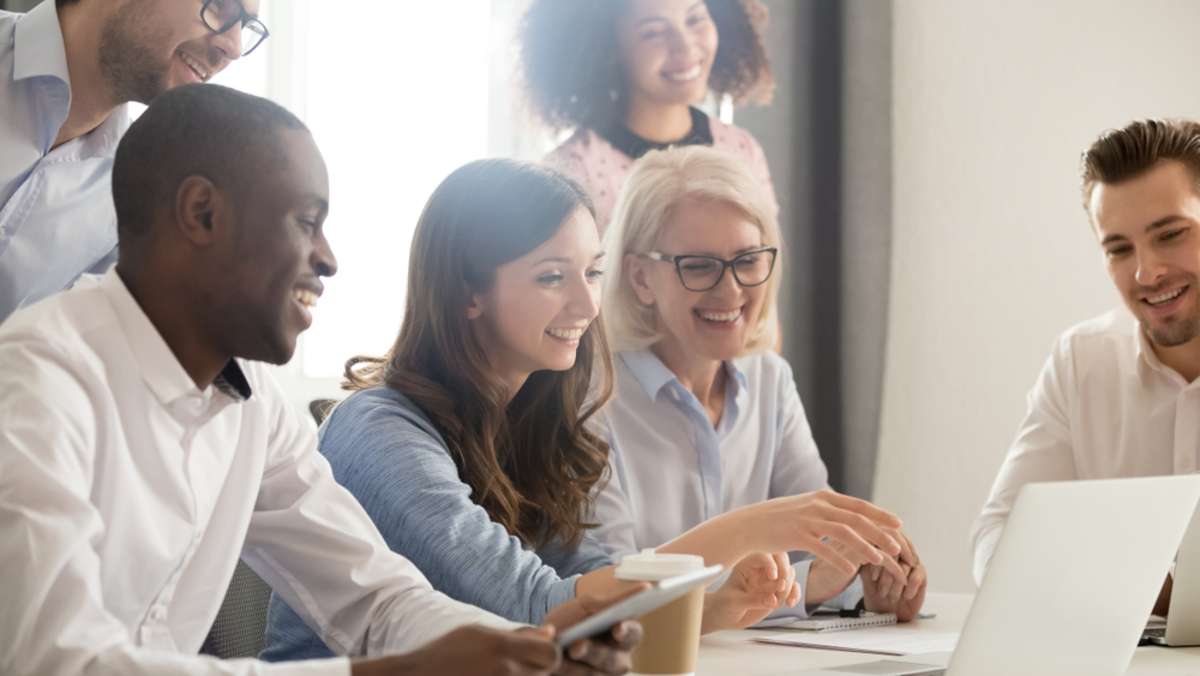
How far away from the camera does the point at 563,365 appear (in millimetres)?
2051

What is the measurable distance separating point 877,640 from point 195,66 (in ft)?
4.17

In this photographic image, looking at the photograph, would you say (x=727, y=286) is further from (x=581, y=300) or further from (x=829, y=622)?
(x=829, y=622)

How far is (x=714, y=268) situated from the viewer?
2447mm

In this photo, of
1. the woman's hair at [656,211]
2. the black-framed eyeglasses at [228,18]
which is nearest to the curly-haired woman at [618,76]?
the woman's hair at [656,211]

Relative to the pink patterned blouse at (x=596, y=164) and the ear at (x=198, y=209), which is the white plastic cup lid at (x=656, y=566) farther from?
the pink patterned blouse at (x=596, y=164)

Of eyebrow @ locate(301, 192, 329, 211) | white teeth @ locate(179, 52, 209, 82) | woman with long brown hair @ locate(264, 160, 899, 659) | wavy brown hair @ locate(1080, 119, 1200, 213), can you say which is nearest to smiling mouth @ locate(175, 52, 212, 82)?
white teeth @ locate(179, 52, 209, 82)

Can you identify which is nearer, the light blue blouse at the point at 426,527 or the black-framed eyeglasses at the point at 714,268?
the light blue blouse at the point at 426,527

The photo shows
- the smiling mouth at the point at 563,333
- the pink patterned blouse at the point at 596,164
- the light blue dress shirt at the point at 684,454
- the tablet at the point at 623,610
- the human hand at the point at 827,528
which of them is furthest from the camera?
the pink patterned blouse at the point at 596,164

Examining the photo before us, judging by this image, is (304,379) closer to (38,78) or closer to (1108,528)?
(38,78)

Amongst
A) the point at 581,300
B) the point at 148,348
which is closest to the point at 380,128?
the point at 581,300

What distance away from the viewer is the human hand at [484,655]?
38.6 inches

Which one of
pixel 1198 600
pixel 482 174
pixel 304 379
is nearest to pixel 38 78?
pixel 482 174

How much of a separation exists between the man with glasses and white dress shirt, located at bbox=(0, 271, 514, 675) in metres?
0.63

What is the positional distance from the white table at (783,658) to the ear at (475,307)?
0.60 meters
